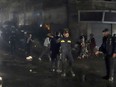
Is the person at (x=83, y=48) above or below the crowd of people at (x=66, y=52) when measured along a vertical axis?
below

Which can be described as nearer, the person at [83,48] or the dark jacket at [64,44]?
the dark jacket at [64,44]

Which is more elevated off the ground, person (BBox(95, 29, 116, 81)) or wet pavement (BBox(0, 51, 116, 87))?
person (BBox(95, 29, 116, 81))

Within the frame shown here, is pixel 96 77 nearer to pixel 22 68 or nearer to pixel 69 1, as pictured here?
pixel 22 68

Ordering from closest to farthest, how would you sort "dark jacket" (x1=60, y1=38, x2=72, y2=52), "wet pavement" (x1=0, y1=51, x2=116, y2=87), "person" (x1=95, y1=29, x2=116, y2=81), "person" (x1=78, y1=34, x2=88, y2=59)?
"wet pavement" (x1=0, y1=51, x2=116, y2=87) < "person" (x1=95, y1=29, x2=116, y2=81) < "dark jacket" (x1=60, y1=38, x2=72, y2=52) < "person" (x1=78, y1=34, x2=88, y2=59)

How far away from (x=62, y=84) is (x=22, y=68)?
14.3 feet

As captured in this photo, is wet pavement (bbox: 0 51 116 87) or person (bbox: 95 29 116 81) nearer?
wet pavement (bbox: 0 51 116 87)

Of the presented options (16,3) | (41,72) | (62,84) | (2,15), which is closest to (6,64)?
(41,72)

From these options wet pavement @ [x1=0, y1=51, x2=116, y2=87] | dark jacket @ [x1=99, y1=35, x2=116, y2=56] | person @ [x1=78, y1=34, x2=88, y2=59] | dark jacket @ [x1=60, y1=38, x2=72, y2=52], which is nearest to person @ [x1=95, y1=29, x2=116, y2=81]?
dark jacket @ [x1=99, y1=35, x2=116, y2=56]

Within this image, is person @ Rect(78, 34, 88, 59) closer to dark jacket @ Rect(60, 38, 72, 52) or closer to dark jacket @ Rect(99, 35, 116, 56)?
dark jacket @ Rect(60, 38, 72, 52)

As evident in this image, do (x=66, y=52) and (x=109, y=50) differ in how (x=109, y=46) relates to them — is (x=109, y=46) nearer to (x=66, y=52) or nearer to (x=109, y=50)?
(x=109, y=50)

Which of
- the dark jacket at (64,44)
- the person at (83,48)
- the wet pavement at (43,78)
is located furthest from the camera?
the person at (83,48)

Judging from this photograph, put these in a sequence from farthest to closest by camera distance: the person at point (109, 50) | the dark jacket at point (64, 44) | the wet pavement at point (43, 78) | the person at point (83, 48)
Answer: the person at point (83, 48) < the dark jacket at point (64, 44) < the person at point (109, 50) < the wet pavement at point (43, 78)

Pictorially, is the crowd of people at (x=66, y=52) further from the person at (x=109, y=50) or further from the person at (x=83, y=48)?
the person at (x=83, y=48)

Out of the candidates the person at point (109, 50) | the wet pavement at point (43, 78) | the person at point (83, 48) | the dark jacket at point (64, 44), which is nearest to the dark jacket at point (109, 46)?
the person at point (109, 50)
